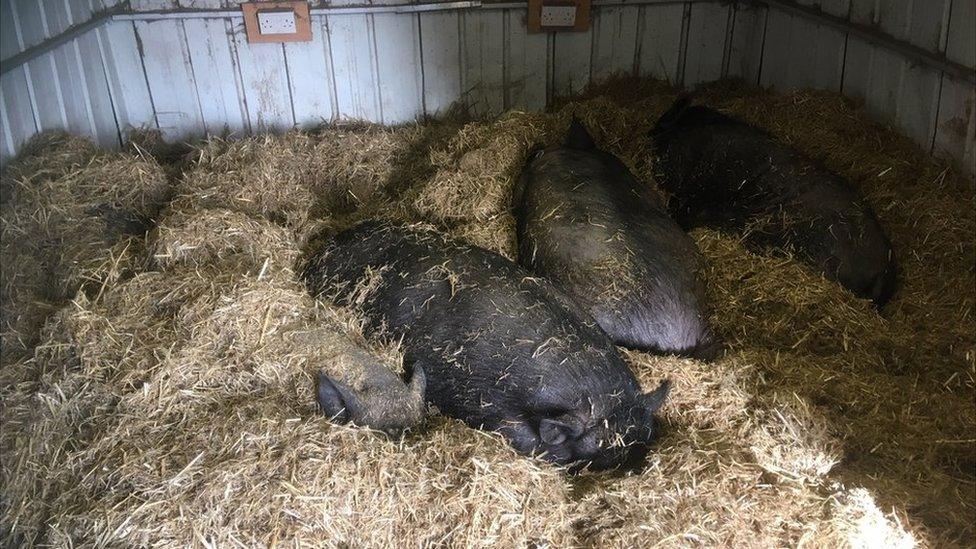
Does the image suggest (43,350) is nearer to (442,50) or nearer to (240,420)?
(240,420)

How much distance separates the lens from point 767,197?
20.7 feet

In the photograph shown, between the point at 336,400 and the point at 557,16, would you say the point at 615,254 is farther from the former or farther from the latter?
the point at 557,16

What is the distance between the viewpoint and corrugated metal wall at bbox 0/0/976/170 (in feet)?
23.6

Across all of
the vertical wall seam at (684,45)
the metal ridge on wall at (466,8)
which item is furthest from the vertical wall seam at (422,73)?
the vertical wall seam at (684,45)

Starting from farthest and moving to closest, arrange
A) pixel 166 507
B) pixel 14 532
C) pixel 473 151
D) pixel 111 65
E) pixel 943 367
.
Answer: pixel 111 65 → pixel 473 151 → pixel 943 367 → pixel 14 532 → pixel 166 507

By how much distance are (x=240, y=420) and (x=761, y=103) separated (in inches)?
240

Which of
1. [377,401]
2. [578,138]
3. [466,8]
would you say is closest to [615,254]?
[578,138]

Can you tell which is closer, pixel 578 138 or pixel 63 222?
pixel 63 222

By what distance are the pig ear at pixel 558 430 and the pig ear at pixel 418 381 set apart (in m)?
0.74

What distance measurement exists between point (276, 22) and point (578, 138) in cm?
326

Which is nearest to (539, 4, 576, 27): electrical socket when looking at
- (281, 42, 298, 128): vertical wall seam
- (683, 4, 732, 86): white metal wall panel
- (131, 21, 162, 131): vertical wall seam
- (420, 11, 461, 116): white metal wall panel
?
(420, 11, 461, 116): white metal wall panel

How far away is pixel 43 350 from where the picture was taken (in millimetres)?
4316

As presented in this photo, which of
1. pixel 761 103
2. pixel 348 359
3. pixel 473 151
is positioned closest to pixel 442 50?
pixel 473 151

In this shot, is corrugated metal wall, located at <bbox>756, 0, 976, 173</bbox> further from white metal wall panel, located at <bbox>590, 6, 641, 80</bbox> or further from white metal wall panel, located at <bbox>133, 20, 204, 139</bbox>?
white metal wall panel, located at <bbox>133, 20, 204, 139</bbox>
